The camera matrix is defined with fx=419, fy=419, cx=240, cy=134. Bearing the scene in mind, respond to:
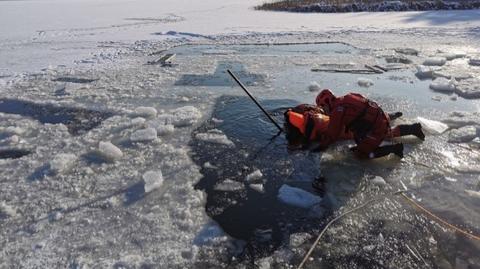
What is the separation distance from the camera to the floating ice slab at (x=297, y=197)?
12.3 feet

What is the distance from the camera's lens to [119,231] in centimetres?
336

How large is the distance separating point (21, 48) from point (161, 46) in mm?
3857

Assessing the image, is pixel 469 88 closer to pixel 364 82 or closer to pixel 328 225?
pixel 364 82

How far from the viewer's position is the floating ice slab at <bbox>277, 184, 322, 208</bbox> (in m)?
3.75

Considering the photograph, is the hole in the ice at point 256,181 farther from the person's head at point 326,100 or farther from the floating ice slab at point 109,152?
the floating ice slab at point 109,152

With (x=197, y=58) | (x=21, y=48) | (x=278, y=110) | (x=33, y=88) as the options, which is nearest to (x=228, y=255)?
(x=278, y=110)

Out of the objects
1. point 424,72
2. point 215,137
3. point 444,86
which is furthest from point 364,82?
point 215,137

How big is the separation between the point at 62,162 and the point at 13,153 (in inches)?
34.8

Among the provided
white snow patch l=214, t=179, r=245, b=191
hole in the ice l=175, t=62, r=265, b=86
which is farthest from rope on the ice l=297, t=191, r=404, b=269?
hole in the ice l=175, t=62, r=265, b=86

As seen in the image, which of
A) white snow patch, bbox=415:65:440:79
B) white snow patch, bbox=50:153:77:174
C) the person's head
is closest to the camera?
white snow patch, bbox=50:153:77:174

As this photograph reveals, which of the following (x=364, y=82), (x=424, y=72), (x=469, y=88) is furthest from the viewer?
(x=424, y=72)

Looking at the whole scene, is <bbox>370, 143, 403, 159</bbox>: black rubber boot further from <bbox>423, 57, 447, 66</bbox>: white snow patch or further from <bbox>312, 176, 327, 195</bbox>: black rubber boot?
<bbox>423, 57, 447, 66</bbox>: white snow patch

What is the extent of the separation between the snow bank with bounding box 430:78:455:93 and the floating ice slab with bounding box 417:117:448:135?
1.90 metres

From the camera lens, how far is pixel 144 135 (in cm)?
511
